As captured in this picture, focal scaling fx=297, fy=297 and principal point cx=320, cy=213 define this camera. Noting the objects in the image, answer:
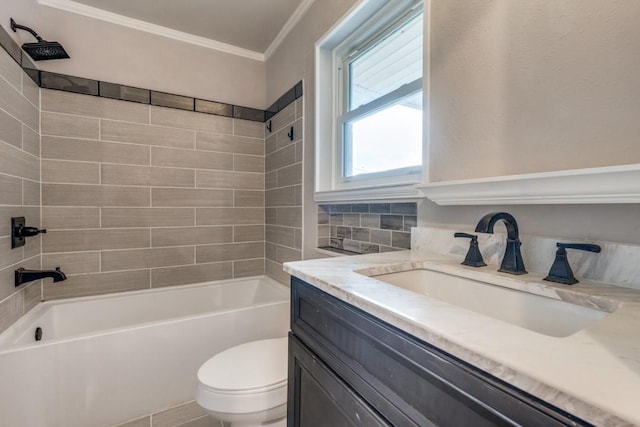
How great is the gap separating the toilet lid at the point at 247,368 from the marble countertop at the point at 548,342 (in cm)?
60

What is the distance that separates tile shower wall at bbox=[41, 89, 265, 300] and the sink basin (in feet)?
6.00

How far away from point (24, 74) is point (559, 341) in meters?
2.57

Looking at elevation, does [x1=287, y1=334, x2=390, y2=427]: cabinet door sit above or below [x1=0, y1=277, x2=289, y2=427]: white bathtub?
above

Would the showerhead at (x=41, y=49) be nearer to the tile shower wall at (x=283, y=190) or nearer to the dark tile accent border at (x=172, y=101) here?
the dark tile accent border at (x=172, y=101)

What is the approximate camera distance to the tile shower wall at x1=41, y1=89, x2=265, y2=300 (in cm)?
196

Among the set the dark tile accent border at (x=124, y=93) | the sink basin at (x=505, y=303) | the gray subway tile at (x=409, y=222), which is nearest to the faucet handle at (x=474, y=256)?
the sink basin at (x=505, y=303)

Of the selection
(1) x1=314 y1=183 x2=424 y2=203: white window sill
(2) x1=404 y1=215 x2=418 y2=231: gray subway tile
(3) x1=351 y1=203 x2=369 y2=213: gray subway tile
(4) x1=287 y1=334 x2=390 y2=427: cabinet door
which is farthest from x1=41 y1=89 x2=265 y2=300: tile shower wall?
(4) x1=287 y1=334 x2=390 y2=427: cabinet door

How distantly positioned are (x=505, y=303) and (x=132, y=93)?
252 centimetres

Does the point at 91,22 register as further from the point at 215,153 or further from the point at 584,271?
the point at 584,271

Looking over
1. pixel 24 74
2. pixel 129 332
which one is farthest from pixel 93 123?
pixel 129 332

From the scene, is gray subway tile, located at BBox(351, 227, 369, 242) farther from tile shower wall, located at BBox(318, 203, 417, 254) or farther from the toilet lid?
the toilet lid

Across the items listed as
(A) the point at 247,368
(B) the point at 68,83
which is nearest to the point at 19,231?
(B) the point at 68,83

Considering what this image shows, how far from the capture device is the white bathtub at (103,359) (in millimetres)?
1287

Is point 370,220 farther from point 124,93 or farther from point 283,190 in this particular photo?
point 124,93
